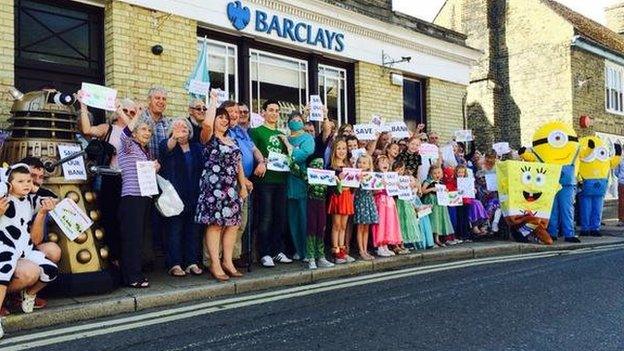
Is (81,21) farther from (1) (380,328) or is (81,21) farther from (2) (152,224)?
(1) (380,328)

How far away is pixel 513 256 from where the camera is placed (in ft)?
29.9

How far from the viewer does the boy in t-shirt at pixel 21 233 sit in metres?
4.61

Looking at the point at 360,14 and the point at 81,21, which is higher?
the point at 360,14

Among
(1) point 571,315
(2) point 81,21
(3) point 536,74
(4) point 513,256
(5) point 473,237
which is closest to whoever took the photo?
(1) point 571,315

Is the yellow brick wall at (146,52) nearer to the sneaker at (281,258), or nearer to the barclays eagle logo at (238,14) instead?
the barclays eagle logo at (238,14)

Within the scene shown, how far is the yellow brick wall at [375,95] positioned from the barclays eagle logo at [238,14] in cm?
334

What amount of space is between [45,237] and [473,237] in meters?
7.86

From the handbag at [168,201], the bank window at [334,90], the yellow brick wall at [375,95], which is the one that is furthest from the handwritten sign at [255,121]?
the yellow brick wall at [375,95]

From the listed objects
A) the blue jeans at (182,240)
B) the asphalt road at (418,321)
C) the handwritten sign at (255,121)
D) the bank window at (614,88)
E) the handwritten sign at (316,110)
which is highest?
the bank window at (614,88)

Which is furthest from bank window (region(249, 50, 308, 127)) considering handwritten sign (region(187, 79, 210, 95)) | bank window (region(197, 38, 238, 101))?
handwritten sign (region(187, 79, 210, 95))

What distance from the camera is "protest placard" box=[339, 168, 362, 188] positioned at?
7.64m

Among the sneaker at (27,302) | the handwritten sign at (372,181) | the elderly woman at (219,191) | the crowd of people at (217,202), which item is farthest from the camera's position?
the handwritten sign at (372,181)

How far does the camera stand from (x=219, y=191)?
6410 millimetres

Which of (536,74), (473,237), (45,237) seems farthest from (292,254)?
(536,74)
